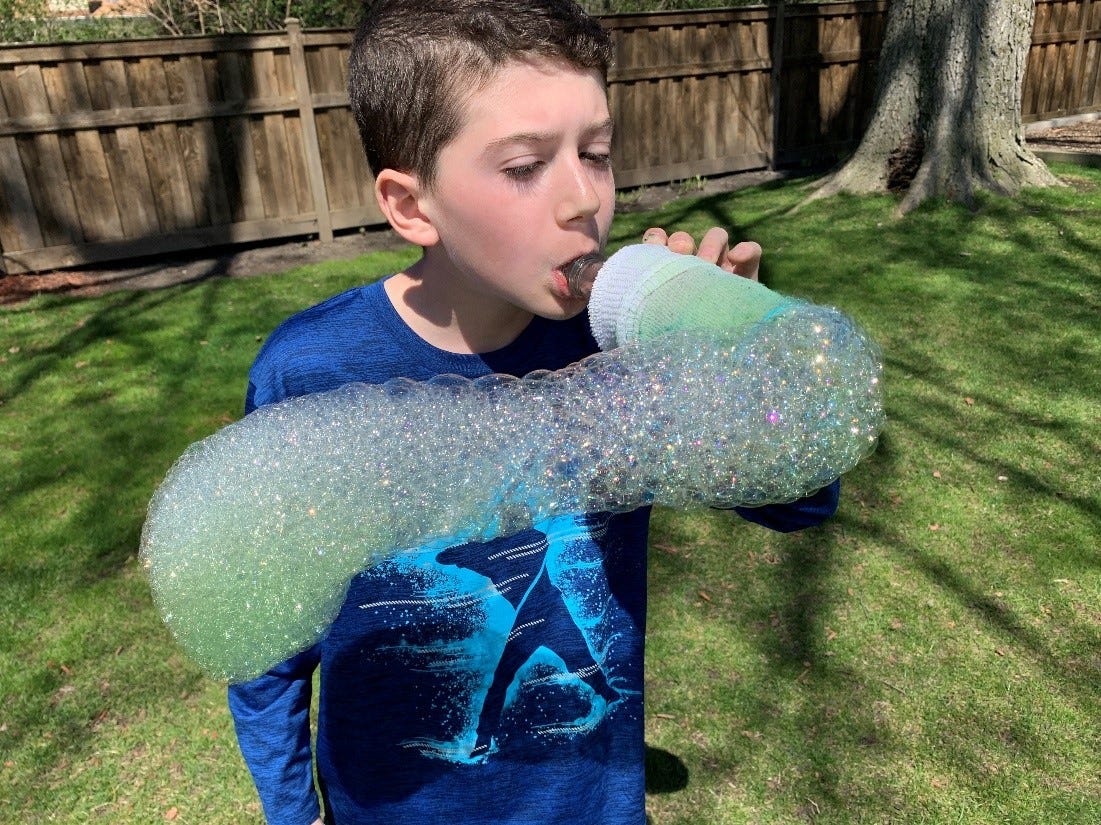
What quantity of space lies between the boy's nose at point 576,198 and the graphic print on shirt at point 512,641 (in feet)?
1.80

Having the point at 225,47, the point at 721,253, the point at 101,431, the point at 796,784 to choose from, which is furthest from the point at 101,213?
the point at 721,253

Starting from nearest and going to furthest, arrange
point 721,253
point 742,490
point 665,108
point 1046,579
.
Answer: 1. point 742,490
2. point 721,253
3. point 1046,579
4. point 665,108

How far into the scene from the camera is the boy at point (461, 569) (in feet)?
4.52

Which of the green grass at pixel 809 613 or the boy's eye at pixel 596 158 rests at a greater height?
the boy's eye at pixel 596 158

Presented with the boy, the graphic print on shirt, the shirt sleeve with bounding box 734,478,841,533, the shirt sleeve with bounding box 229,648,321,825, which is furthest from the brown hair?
the shirt sleeve with bounding box 229,648,321,825

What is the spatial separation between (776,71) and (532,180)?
10.7 m

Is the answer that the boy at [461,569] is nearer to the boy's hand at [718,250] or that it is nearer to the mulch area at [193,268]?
the boy's hand at [718,250]

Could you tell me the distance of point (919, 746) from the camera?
2932 mm

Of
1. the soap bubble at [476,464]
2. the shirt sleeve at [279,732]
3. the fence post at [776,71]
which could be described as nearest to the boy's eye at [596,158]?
the soap bubble at [476,464]

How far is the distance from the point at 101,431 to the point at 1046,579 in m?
4.82

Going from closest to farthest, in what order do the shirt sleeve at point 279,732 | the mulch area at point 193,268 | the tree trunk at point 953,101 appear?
the shirt sleeve at point 279,732 < the tree trunk at point 953,101 < the mulch area at point 193,268

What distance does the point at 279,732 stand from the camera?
5.34 ft

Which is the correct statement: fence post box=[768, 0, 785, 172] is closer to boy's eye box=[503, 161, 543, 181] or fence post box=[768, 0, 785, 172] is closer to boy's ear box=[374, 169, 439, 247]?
boy's ear box=[374, 169, 439, 247]

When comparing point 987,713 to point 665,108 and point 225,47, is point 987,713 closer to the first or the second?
point 225,47
